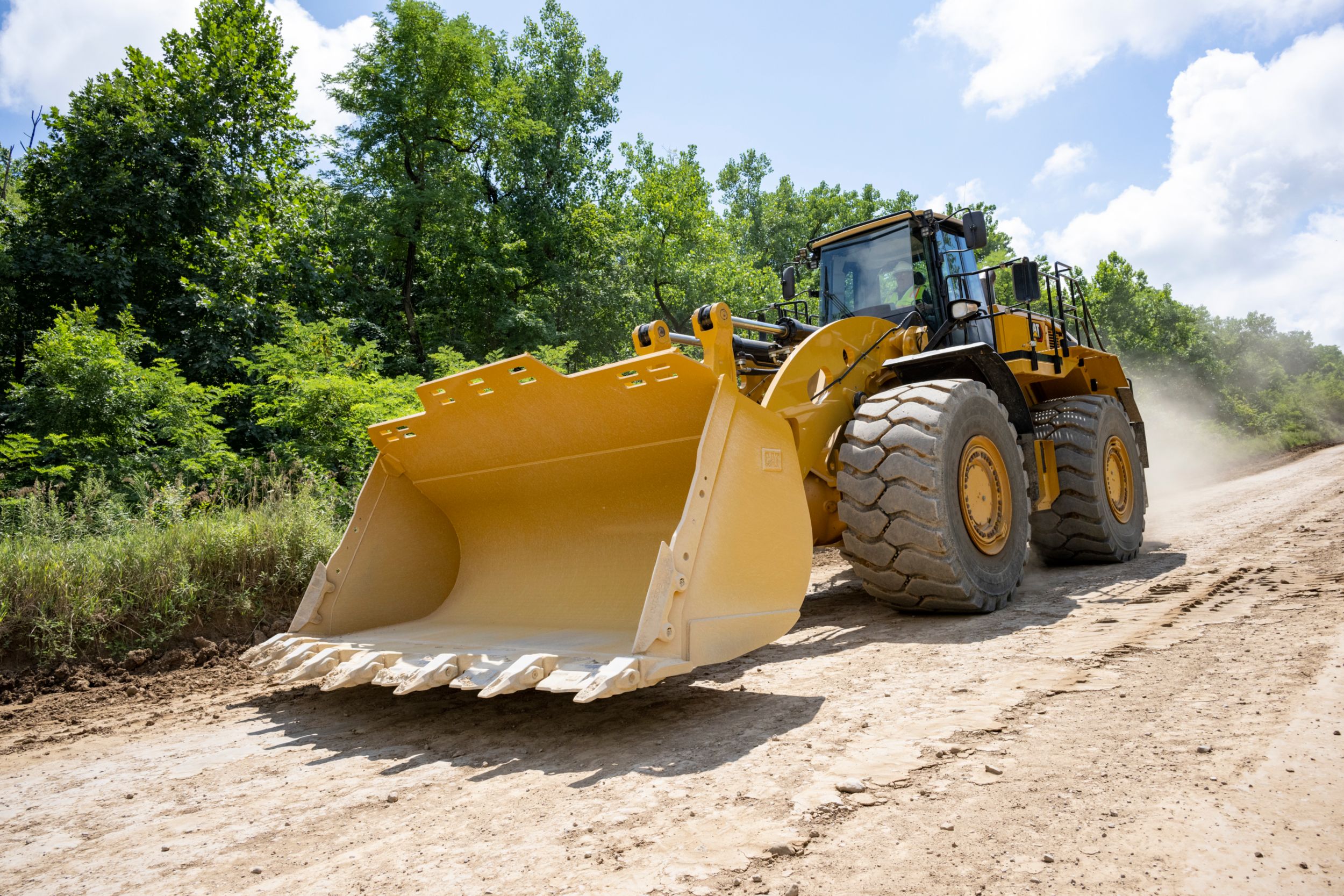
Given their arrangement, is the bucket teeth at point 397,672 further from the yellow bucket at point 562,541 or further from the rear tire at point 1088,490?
the rear tire at point 1088,490

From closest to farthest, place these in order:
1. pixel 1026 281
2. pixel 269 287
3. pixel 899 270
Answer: pixel 1026 281 → pixel 899 270 → pixel 269 287

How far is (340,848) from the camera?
2162 mm

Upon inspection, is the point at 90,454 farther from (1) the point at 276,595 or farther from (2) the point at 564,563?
(2) the point at 564,563

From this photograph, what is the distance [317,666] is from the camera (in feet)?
11.3

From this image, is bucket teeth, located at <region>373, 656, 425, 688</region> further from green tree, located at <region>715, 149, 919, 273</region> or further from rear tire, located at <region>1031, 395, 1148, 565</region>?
green tree, located at <region>715, 149, 919, 273</region>

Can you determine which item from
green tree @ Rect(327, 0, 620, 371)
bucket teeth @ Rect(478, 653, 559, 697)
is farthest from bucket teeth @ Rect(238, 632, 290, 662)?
green tree @ Rect(327, 0, 620, 371)

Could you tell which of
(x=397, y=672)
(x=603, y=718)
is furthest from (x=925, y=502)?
(x=397, y=672)

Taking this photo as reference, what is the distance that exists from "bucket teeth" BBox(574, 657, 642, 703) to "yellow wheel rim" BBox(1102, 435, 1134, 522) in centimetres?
573

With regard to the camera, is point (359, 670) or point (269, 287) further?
point (269, 287)

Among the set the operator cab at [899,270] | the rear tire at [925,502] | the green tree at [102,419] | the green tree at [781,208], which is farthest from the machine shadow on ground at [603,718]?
the green tree at [781,208]

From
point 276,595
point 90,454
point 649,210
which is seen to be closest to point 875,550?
point 276,595

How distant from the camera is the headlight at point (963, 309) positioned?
5785 millimetres

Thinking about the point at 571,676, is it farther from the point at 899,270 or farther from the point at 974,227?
the point at 899,270

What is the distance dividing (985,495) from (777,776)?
118 inches
